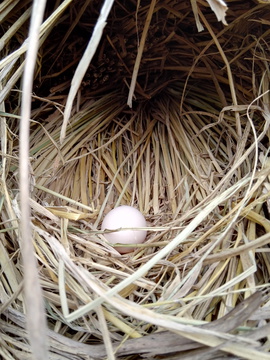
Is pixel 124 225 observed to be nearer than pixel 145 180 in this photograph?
Yes

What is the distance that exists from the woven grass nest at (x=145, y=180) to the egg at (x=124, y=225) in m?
0.02

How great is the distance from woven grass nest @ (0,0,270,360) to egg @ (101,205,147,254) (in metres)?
0.02

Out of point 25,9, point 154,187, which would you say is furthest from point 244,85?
point 25,9

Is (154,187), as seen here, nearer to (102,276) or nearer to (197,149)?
(197,149)

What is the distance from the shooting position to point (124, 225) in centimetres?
61

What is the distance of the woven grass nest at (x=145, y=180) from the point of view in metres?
0.43

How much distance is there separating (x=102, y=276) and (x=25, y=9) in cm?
38

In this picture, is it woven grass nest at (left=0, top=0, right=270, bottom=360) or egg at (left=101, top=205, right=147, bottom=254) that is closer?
woven grass nest at (left=0, top=0, right=270, bottom=360)

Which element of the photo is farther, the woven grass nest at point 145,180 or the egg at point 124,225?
the egg at point 124,225

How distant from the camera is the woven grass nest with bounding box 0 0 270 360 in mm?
432

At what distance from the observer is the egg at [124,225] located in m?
0.61

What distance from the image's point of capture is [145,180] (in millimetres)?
730

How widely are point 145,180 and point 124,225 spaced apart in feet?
0.45

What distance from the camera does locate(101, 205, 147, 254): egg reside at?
23.9 inches
